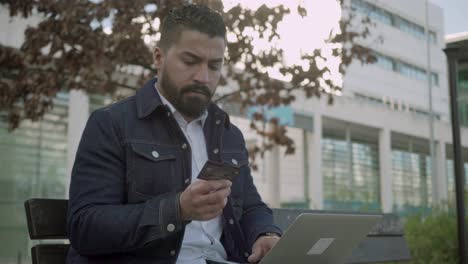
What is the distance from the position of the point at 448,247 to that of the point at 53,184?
8.16m

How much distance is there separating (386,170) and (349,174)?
2.48m

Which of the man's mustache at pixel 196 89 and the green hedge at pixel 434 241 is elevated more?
the man's mustache at pixel 196 89

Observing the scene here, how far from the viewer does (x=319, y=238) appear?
2643 millimetres

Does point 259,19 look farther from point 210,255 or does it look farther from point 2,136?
point 2,136

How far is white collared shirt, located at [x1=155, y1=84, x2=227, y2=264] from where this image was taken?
2795mm

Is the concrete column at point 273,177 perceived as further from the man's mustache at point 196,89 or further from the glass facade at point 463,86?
the man's mustache at point 196,89

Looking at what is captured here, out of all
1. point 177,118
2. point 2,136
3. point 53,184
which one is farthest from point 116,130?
point 53,184

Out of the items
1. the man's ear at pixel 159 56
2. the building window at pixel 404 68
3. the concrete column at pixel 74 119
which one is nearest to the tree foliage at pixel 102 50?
the man's ear at pixel 159 56

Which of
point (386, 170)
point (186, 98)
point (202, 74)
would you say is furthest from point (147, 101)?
point (386, 170)

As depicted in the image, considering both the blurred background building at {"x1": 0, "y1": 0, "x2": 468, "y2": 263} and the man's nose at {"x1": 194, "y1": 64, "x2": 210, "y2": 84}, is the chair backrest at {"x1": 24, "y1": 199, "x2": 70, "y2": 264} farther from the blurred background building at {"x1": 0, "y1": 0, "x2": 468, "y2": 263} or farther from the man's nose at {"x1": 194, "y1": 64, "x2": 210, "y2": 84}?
the blurred background building at {"x1": 0, "y1": 0, "x2": 468, "y2": 263}

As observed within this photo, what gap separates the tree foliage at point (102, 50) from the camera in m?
6.35

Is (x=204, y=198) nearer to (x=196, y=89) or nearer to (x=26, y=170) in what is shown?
(x=196, y=89)

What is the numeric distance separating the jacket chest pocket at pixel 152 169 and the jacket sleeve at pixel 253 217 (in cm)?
55

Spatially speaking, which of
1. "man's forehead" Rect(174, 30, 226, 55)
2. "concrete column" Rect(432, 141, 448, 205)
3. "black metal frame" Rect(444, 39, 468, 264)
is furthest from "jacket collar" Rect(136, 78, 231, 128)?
"concrete column" Rect(432, 141, 448, 205)
